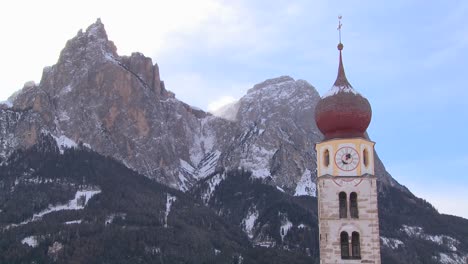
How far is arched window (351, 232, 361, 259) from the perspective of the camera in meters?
Answer: 41.1

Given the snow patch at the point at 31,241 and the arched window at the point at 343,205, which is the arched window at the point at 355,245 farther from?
the snow patch at the point at 31,241

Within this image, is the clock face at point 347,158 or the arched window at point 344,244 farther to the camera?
the clock face at point 347,158

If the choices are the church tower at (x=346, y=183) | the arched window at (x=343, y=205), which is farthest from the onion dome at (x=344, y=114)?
the arched window at (x=343, y=205)

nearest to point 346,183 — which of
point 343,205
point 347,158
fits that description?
point 343,205

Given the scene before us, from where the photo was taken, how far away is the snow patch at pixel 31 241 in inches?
7529

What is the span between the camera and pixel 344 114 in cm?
4269

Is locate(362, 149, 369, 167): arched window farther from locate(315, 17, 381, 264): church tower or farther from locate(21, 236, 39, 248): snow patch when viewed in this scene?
locate(21, 236, 39, 248): snow patch

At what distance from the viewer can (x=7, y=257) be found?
594ft

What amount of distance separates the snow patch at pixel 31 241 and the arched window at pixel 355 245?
162m

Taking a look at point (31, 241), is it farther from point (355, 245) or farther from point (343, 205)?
point (355, 245)

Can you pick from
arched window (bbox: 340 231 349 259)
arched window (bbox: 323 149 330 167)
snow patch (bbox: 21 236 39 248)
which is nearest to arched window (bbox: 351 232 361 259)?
arched window (bbox: 340 231 349 259)

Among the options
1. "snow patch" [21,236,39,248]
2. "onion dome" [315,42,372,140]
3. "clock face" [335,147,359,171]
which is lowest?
"clock face" [335,147,359,171]

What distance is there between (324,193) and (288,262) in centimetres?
15900

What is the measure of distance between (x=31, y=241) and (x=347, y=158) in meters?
167
